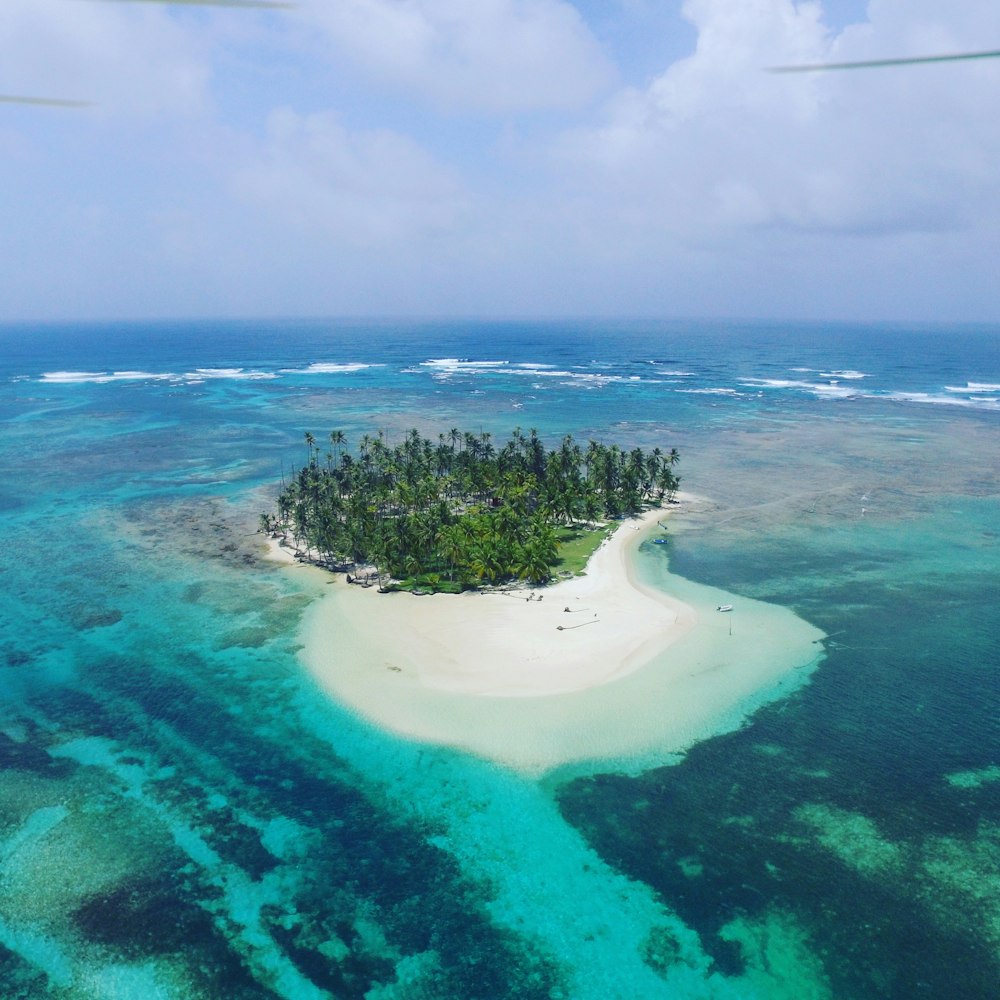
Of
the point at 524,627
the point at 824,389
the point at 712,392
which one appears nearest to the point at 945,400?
the point at 824,389

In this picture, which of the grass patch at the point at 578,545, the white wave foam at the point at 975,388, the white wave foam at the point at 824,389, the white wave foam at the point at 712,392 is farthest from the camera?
the white wave foam at the point at 975,388

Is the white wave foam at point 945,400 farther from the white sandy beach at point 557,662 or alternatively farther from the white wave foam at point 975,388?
the white sandy beach at point 557,662

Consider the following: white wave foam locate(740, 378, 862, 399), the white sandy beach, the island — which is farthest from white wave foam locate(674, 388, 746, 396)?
the white sandy beach

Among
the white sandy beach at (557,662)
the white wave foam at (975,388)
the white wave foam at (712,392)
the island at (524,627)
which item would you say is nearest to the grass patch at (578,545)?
the island at (524,627)

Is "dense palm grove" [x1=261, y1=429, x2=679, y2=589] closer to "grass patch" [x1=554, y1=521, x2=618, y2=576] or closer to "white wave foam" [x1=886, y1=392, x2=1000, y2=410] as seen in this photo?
"grass patch" [x1=554, y1=521, x2=618, y2=576]

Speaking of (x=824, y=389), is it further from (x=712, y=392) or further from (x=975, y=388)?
(x=975, y=388)

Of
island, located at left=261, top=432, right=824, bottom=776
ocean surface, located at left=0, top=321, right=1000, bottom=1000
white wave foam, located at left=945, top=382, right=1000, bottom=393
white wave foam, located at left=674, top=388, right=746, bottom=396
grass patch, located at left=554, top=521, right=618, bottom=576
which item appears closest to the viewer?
ocean surface, located at left=0, top=321, right=1000, bottom=1000

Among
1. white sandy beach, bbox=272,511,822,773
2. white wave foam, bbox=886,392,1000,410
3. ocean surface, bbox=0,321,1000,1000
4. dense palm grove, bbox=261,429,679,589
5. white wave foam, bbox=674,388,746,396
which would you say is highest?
white wave foam, bbox=886,392,1000,410
